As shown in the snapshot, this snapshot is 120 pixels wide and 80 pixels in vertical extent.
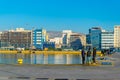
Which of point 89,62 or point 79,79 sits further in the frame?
point 89,62

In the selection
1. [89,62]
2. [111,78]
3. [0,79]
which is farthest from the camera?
[89,62]

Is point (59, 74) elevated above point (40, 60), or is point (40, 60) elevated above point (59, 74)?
point (59, 74)

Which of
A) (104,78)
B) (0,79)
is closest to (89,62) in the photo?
(104,78)

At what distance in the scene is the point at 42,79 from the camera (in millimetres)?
21469

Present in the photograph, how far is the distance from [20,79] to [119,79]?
5.87 meters

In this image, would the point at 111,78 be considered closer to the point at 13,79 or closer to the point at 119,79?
the point at 119,79

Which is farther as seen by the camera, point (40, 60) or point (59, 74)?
point (40, 60)

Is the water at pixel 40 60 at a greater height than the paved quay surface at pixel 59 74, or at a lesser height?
lesser

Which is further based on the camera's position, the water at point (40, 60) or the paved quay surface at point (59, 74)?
the water at point (40, 60)

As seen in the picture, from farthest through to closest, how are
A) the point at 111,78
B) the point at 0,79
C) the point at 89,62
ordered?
the point at 89,62 < the point at 111,78 < the point at 0,79

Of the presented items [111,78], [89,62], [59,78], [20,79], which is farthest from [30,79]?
[89,62]

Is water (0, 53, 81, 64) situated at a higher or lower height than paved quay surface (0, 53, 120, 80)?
lower

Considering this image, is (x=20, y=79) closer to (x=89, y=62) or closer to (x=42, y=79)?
(x=42, y=79)

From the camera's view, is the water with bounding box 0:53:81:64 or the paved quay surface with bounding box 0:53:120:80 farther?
the water with bounding box 0:53:81:64
